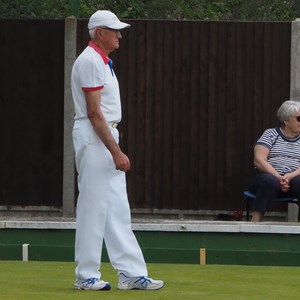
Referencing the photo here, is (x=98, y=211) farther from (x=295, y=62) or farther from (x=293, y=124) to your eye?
(x=295, y=62)

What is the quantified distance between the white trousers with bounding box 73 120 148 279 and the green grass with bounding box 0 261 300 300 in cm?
17

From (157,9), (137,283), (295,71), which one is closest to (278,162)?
A: (295,71)

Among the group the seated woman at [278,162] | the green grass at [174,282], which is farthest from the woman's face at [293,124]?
the green grass at [174,282]

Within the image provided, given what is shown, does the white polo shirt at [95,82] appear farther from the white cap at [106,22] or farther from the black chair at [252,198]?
the black chair at [252,198]

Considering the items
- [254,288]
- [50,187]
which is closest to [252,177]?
[50,187]

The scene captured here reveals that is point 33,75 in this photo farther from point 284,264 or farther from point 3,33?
point 284,264

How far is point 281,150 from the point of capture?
11.0 metres

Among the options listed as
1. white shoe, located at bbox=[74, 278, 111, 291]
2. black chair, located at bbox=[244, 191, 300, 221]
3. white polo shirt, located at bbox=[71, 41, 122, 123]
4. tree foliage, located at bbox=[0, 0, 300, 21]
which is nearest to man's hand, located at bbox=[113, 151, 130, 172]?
white polo shirt, located at bbox=[71, 41, 122, 123]

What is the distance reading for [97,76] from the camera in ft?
22.6

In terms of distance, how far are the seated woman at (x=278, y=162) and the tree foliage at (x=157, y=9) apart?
3.30m

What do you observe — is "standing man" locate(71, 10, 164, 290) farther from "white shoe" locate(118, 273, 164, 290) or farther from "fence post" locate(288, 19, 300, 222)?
"fence post" locate(288, 19, 300, 222)

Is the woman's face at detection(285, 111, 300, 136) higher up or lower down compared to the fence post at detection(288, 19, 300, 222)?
lower down

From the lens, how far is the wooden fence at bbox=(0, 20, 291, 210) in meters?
11.7

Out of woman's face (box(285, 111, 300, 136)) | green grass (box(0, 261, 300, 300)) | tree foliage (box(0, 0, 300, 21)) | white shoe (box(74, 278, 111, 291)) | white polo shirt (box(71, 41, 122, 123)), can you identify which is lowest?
green grass (box(0, 261, 300, 300))
